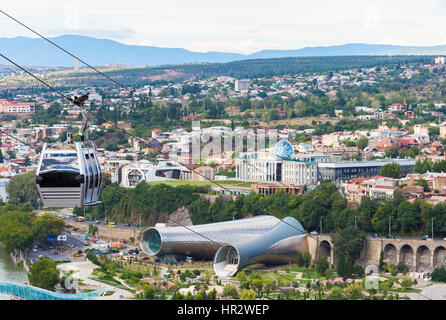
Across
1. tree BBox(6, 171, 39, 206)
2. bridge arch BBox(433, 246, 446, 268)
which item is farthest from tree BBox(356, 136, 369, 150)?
bridge arch BBox(433, 246, 446, 268)

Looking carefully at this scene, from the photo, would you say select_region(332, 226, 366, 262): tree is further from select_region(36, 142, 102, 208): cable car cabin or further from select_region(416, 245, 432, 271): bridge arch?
select_region(36, 142, 102, 208): cable car cabin

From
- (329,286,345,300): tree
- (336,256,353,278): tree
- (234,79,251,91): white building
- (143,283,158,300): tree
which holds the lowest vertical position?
(336,256,353,278): tree

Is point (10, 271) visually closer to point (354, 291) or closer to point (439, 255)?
point (354, 291)

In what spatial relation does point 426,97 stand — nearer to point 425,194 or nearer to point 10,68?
point 425,194

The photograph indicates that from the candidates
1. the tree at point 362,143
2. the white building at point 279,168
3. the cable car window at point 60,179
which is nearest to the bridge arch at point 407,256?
the white building at point 279,168

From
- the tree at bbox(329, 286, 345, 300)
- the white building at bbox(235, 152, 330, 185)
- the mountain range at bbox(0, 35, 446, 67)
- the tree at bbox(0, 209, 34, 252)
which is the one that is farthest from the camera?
the mountain range at bbox(0, 35, 446, 67)
